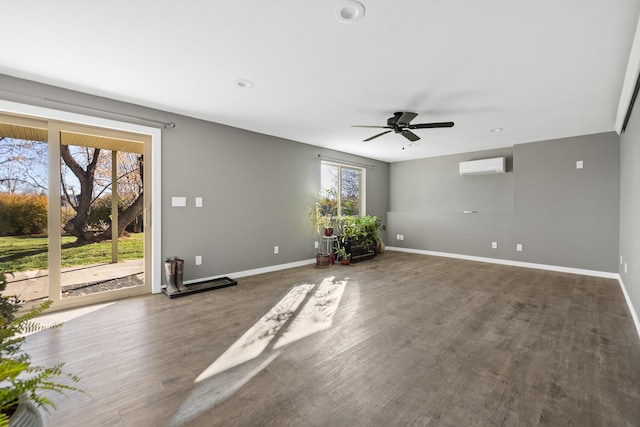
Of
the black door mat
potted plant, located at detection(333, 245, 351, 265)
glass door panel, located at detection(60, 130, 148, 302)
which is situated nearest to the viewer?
glass door panel, located at detection(60, 130, 148, 302)

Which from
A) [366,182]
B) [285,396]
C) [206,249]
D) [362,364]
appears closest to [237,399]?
[285,396]

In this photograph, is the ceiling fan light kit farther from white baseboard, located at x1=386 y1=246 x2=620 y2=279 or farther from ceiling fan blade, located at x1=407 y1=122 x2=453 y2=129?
white baseboard, located at x1=386 y1=246 x2=620 y2=279

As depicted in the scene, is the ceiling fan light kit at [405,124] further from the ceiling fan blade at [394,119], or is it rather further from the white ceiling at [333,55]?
the white ceiling at [333,55]

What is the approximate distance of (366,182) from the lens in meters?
7.33

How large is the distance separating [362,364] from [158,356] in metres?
1.55

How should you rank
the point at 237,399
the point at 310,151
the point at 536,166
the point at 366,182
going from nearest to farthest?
the point at 237,399 → the point at 536,166 → the point at 310,151 → the point at 366,182

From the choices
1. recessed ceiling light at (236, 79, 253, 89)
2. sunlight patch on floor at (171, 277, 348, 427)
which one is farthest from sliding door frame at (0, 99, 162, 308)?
sunlight patch on floor at (171, 277, 348, 427)

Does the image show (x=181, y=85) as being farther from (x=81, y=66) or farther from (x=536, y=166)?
(x=536, y=166)

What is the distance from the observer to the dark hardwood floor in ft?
5.42

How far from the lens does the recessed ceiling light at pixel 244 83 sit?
3.02 m

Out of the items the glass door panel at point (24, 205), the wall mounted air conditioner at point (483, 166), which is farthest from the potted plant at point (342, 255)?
the glass door panel at point (24, 205)

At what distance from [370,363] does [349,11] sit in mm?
2436

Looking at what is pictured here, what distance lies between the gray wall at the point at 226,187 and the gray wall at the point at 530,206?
119 inches

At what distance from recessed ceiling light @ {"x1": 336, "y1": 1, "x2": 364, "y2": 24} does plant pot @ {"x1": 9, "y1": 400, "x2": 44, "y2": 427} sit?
2.36m
